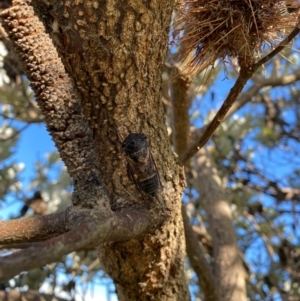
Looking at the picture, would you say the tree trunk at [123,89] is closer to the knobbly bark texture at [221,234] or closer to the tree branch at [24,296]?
the tree branch at [24,296]

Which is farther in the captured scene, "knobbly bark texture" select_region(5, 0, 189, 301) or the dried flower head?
the dried flower head

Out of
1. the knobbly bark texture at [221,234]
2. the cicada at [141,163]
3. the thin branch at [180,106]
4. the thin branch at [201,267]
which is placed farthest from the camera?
the knobbly bark texture at [221,234]

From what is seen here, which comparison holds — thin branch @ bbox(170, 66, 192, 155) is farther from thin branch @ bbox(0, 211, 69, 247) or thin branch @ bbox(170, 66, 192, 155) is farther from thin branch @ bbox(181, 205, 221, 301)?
thin branch @ bbox(0, 211, 69, 247)

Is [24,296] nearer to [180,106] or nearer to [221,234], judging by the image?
[180,106]

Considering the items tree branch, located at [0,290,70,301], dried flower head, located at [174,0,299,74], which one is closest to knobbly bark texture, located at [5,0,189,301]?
dried flower head, located at [174,0,299,74]

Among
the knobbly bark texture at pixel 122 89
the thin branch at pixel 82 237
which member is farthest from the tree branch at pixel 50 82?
the thin branch at pixel 82 237

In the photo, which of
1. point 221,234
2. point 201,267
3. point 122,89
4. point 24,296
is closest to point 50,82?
point 122,89

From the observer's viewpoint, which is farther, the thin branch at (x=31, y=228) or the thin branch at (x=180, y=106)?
the thin branch at (x=180, y=106)
